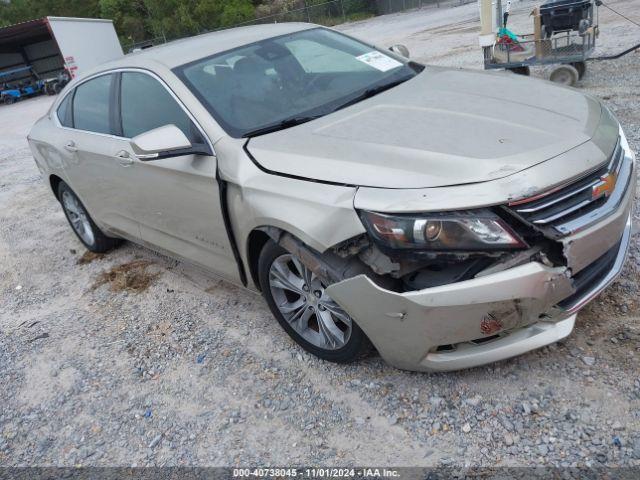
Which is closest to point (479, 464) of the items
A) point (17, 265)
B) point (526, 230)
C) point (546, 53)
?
point (526, 230)

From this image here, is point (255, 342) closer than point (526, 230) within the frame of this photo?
No

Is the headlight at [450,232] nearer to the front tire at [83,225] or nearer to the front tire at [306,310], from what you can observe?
the front tire at [306,310]

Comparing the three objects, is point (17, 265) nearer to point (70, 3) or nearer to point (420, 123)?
point (420, 123)

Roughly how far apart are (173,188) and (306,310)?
1.11 metres

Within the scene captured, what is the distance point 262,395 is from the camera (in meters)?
2.91

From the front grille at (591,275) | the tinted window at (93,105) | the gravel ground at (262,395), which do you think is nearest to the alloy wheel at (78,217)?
the tinted window at (93,105)

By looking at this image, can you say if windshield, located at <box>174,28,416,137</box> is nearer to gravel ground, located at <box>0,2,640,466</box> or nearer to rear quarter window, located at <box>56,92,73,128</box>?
gravel ground, located at <box>0,2,640,466</box>

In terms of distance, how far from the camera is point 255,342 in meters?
3.35

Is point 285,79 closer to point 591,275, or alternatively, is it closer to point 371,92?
point 371,92

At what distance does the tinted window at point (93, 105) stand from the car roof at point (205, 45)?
0.21 m

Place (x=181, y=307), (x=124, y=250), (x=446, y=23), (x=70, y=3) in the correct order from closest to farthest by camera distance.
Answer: (x=181, y=307) < (x=124, y=250) < (x=446, y=23) < (x=70, y=3)

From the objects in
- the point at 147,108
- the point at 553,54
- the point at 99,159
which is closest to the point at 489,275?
the point at 147,108

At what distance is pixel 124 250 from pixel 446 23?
18002mm

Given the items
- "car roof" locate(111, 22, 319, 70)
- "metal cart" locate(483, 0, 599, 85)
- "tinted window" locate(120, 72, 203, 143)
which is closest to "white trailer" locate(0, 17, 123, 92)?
"metal cart" locate(483, 0, 599, 85)
